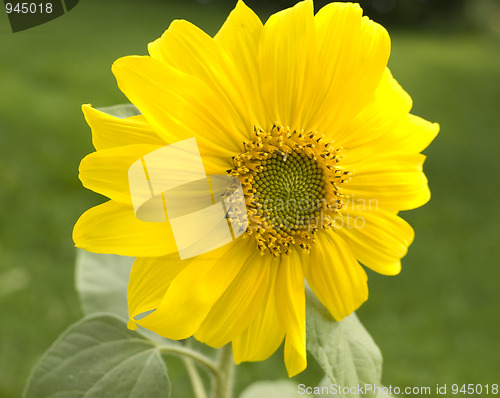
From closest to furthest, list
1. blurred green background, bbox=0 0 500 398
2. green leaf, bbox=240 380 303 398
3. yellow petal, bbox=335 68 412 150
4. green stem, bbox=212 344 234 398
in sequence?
yellow petal, bbox=335 68 412 150
green stem, bbox=212 344 234 398
green leaf, bbox=240 380 303 398
blurred green background, bbox=0 0 500 398

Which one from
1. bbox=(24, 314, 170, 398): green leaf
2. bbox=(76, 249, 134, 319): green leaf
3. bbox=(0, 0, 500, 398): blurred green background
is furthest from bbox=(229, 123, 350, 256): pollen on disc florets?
bbox=(0, 0, 500, 398): blurred green background

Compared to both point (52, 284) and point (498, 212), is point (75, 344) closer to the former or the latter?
point (52, 284)

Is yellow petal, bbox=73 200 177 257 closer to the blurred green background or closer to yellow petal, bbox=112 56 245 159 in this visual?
yellow petal, bbox=112 56 245 159

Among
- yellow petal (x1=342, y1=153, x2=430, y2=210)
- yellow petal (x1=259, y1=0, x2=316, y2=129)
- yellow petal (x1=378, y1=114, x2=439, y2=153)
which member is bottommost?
yellow petal (x1=342, y1=153, x2=430, y2=210)

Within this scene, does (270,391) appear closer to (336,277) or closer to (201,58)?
(336,277)

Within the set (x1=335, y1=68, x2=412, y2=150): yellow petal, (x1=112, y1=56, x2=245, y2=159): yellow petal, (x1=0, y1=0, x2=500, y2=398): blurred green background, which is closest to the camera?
(x1=112, y1=56, x2=245, y2=159): yellow petal

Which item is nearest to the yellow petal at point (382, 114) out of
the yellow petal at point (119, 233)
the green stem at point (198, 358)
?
the yellow petal at point (119, 233)

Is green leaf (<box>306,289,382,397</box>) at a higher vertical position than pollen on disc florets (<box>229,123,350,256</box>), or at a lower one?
lower

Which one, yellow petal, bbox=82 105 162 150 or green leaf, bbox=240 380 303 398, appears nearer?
yellow petal, bbox=82 105 162 150
